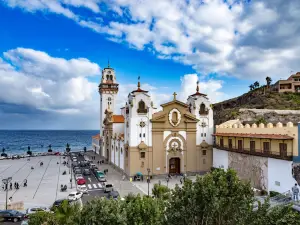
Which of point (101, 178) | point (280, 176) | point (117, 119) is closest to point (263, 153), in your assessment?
point (280, 176)

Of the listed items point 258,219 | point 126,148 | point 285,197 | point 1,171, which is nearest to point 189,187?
point 258,219

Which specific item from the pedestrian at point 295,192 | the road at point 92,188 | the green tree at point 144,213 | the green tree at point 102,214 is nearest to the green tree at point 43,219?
the green tree at point 102,214

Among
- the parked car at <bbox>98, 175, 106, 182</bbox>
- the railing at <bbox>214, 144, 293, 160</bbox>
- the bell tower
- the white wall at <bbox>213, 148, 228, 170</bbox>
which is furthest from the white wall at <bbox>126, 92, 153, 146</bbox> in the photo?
the bell tower

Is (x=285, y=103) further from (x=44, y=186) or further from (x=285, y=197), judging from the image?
(x=44, y=186)

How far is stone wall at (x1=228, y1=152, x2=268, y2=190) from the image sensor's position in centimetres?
3689

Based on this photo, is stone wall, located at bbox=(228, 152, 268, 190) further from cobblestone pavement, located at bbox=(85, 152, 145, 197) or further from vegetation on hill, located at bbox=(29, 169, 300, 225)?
vegetation on hill, located at bbox=(29, 169, 300, 225)

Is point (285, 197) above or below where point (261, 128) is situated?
below

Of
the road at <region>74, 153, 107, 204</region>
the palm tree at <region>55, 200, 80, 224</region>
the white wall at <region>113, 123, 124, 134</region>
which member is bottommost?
the road at <region>74, 153, 107, 204</region>

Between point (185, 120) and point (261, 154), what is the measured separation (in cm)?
1708

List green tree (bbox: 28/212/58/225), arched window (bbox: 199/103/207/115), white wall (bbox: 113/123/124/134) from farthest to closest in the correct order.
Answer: white wall (bbox: 113/123/124/134), arched window (bbox: 199/103/207/115), green tree (bbox: 28/212/58/225)

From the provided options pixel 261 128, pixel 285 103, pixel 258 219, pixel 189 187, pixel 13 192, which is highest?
pixel 285 103

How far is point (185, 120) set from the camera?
51844 millimetres

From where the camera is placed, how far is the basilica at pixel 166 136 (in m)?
48.9

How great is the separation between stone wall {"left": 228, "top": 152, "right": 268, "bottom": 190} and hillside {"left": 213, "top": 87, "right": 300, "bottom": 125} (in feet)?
81.5
